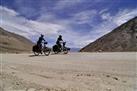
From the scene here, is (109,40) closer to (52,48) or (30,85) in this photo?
(52,48)

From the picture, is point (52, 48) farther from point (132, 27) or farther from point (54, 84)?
point (132, 27)

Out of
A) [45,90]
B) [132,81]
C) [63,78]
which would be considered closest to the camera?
[45,90]

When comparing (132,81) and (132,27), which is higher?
(132,27)

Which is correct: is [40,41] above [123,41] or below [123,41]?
below

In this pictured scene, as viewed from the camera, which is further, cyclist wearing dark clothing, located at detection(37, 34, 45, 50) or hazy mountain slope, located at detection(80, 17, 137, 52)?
hazy mountain slope, located at detection(80, 17, 137, 52)

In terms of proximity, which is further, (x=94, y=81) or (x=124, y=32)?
(x=124, y=32)

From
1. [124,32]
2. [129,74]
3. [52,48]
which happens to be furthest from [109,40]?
[129,74]

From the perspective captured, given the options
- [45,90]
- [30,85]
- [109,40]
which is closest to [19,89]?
[30,85]

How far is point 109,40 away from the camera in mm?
80875

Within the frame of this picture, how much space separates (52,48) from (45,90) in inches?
977

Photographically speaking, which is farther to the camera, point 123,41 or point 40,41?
point 123,41

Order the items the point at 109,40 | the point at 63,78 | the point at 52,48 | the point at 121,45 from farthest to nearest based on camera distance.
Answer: the point at 109,40 < the point at 121,45 < the point at 52,48 < the point at 63,78

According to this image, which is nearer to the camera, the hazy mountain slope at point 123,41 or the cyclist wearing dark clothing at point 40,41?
the cyclist wearing dark clothing at point 40,41

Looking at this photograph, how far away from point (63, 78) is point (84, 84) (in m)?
1.39
